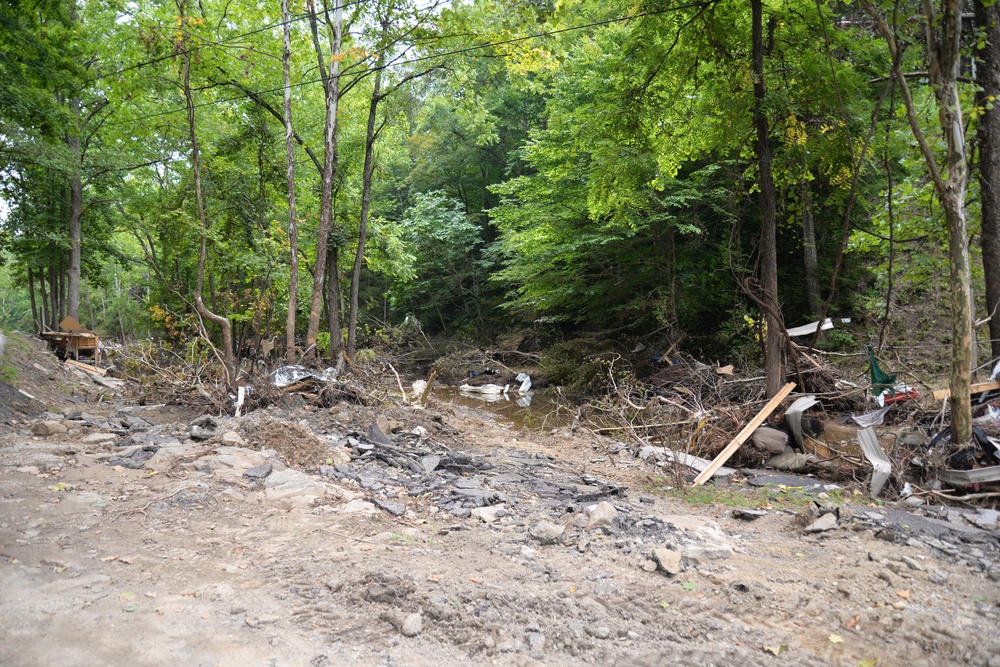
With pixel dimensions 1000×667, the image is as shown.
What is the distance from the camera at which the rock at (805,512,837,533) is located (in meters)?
4.87

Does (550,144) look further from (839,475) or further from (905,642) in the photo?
(905,642)

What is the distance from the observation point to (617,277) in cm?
1645

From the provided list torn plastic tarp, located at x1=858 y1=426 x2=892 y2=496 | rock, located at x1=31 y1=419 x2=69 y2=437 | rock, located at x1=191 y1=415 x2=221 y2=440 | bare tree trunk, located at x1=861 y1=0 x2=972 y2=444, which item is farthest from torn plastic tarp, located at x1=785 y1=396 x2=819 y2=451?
rock, located at x1=31 y1=419 x2=69 y2=437

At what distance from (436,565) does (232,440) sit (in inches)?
150

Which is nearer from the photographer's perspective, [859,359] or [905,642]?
[905,642]

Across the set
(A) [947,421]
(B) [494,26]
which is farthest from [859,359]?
(B) [494,26]

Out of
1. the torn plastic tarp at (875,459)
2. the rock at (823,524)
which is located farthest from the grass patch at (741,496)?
the rock at (823,524)

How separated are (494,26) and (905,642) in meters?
11.0

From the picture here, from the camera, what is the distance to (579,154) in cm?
1511

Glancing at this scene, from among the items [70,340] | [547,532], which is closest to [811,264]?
[547,532]

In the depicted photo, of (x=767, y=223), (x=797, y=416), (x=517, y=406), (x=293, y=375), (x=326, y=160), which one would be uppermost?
(x=326, y=160)

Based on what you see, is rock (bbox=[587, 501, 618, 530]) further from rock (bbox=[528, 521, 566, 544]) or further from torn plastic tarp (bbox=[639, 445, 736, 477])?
torn plastic tarp (bbox=[639, 445, 736, 477])

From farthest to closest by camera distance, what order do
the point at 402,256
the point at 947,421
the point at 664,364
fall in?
1. the point at 402,256
2. the point at 664,364
3. the point at 947,421

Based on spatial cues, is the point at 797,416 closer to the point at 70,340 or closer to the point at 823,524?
the point at 823,524
